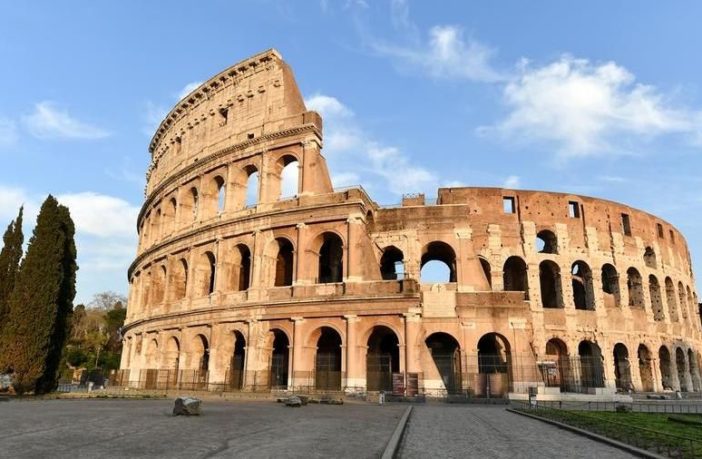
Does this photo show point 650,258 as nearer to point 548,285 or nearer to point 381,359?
point 548,285

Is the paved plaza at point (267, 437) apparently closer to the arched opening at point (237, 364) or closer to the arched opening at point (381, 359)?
the arched opening at point (381, 359)

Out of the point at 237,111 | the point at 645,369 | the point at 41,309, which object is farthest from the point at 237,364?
the point at 645,369

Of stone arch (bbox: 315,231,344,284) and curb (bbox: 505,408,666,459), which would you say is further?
stone arch (bbox: 315,231,344,284)

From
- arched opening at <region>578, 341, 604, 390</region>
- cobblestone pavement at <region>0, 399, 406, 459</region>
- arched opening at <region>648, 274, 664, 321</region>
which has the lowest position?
cobblestone pavement at <region>0, 399, 406, 459</region>

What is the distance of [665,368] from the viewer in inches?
1203

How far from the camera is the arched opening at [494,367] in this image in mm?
20750

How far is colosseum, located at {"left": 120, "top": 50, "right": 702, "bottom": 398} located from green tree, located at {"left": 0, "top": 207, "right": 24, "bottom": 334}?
24.9ft

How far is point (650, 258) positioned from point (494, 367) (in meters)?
16.1

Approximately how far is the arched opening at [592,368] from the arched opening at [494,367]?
17.5 feet

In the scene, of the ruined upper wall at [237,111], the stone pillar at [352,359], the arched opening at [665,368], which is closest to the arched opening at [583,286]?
the arched opening at [665,368]

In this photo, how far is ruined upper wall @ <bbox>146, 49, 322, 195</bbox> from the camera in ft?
86.3

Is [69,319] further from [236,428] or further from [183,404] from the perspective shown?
[236,428]

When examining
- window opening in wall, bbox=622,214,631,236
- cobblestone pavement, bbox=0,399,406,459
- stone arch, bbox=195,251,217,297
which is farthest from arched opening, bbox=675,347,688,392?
stone arch, bbox=195,251,217,297

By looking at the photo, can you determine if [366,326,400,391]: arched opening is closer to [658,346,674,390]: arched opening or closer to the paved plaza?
the paved plaza
